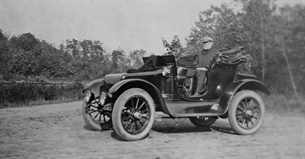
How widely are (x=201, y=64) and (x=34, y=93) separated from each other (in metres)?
14.7

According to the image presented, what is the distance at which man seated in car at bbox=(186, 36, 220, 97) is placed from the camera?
241 inches

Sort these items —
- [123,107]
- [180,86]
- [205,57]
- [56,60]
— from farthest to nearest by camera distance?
1. [56,60]
2. [205,57]
3. [180,86]
4. [123,107]

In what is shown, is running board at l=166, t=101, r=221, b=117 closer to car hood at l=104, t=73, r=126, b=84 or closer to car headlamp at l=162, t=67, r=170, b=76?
car headlamp at l=162, t=67, r=170, b=76

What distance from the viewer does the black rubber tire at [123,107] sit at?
492 centimetres

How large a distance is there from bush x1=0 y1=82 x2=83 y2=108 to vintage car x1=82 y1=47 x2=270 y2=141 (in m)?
11.3

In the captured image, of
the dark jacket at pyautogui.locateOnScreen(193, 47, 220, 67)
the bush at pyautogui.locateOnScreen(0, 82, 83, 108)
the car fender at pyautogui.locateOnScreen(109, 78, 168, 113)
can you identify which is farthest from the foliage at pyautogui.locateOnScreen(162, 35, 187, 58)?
the bush at pyautogui.locateOnScreen(0, 82, 83, 108)

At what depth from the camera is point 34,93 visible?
1855 centimetres

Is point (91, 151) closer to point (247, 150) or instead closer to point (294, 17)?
point (247, 150)

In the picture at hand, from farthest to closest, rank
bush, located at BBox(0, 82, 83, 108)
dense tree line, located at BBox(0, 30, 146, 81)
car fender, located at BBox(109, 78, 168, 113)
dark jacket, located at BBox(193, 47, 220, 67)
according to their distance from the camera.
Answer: dense tree line, located at BBox(0, 30, 146, 81)
bush, located at BBox(0, 82, 83, 108)
dark jacket, located at BBox(193, 47, 220, 67)
car fender, located at BBox(109, 78, 168, 113)

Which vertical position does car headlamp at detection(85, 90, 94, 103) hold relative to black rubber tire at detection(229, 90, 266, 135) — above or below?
above

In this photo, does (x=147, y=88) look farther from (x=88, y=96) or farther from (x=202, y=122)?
(x=202, y=122)

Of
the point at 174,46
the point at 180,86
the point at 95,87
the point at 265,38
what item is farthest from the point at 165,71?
the point at 174,46

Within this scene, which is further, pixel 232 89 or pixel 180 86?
pixel 180 86

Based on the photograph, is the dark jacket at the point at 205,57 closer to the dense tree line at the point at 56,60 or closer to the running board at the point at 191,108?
the running board at the point at 191,108
